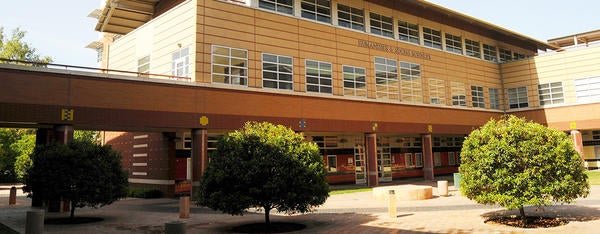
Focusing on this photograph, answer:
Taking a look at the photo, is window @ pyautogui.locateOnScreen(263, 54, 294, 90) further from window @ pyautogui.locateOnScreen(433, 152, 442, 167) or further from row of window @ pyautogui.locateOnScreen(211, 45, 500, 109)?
window @ pyautogui.locateOnScreen(433, 152, 442, 167)

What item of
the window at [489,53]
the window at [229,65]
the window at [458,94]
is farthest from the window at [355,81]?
the window at [489,53]

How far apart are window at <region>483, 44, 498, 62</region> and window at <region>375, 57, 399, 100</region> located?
15654 millimetres

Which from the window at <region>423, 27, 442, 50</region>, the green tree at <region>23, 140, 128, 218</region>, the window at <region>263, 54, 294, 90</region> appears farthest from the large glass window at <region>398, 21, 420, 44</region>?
the green tree at <region>23, 140, 128, 218</region>

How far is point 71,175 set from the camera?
1772 centimetres

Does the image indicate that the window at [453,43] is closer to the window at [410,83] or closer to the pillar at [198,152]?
the window at [410,83]

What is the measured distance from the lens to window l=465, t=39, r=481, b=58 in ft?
146

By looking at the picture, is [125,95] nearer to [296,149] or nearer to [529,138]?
[296,149]

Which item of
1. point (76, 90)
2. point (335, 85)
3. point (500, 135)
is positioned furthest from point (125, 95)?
point (500, 135)

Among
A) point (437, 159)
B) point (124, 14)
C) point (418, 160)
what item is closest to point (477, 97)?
point (437, 159)

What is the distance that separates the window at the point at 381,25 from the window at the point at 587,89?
19910 millimetres

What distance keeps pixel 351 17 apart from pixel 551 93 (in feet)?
78.4

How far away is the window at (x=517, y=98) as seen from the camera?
45.6m

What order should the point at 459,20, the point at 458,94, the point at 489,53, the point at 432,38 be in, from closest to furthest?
the point at 432,38 < the point at 458,94 < the point at 459,20 < the point at 489,53

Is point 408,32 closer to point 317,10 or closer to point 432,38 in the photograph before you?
point 432,38
